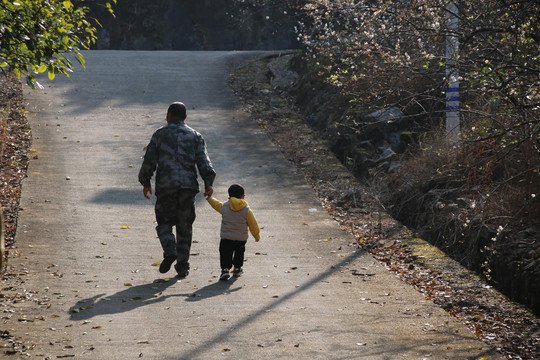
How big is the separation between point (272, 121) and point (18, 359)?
13025mm

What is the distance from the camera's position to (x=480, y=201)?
32.9 feet

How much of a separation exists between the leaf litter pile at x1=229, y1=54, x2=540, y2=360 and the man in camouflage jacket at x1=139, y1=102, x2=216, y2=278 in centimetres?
278

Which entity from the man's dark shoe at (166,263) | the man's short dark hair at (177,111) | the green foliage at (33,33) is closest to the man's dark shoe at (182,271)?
the man's dark shoe at (166,263)

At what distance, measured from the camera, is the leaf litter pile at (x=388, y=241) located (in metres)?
6.86

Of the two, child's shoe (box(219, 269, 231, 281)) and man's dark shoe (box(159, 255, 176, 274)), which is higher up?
man's dark shoe (box(159, 255, 176, 274))

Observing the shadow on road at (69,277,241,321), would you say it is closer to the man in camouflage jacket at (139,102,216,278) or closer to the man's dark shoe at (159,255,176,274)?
the man's dark shoe at (159,255,176,274)

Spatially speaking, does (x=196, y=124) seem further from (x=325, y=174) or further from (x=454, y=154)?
(x=454, y=154)

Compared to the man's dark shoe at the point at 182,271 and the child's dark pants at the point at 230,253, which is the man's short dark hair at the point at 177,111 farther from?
the man's dark shoe at the point at 182,271

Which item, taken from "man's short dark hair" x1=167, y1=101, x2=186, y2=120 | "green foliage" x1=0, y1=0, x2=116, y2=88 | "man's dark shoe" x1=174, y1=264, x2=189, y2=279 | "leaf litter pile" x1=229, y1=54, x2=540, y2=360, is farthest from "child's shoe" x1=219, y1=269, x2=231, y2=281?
"green foliage" x1=0, y1=0, x2=116, y2=88

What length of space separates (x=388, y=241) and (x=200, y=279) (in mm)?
3430

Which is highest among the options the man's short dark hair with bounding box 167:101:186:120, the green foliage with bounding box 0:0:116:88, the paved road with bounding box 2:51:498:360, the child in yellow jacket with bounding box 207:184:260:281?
the green foliage with bounding box 0:0:116:88

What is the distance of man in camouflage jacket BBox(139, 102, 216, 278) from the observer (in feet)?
25.5

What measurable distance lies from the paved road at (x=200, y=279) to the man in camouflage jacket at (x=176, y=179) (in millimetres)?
528

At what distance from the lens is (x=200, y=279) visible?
7.91m
